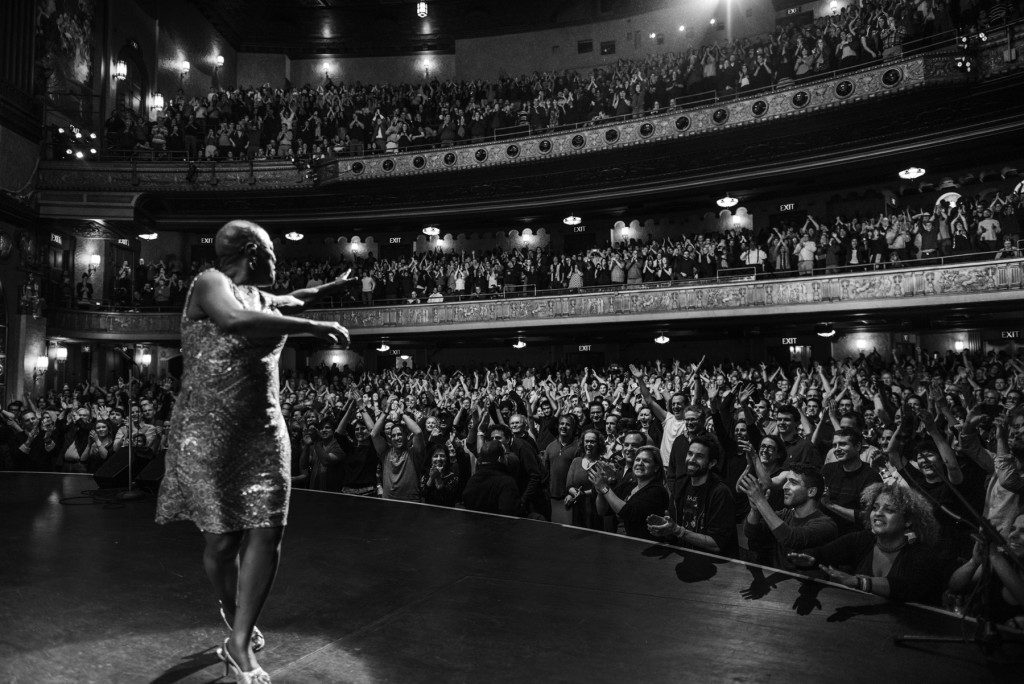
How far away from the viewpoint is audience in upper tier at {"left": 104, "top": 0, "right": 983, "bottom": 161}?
1731cm

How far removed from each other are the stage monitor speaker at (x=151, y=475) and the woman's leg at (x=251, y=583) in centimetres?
393

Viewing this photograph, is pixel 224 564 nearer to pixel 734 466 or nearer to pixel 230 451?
pixel 230 451

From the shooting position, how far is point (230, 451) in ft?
8.16

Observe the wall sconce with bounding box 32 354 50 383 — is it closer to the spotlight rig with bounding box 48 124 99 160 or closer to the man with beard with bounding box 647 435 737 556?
the spotlight rig with bounding box 48 124 99 160

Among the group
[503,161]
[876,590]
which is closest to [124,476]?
[876,590]

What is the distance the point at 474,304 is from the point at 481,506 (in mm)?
14864

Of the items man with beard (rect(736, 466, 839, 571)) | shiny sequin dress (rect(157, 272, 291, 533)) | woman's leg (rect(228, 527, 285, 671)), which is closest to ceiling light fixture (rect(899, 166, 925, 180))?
man with beard (rect(736, 466, 839, 571))

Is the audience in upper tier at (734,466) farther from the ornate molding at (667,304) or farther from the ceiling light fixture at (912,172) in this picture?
the ceiling light fixture at (912,172)

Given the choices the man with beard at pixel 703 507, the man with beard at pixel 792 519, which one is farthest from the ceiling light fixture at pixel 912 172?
the man with beard at pixel 792 519

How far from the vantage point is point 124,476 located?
20.7 feet

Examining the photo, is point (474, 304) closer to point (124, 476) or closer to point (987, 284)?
point (987, 284)

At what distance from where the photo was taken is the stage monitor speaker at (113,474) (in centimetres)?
623

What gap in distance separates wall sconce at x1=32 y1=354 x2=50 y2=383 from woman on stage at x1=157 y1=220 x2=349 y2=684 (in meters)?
20.2

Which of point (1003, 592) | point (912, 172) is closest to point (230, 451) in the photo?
point (1003, 592)
